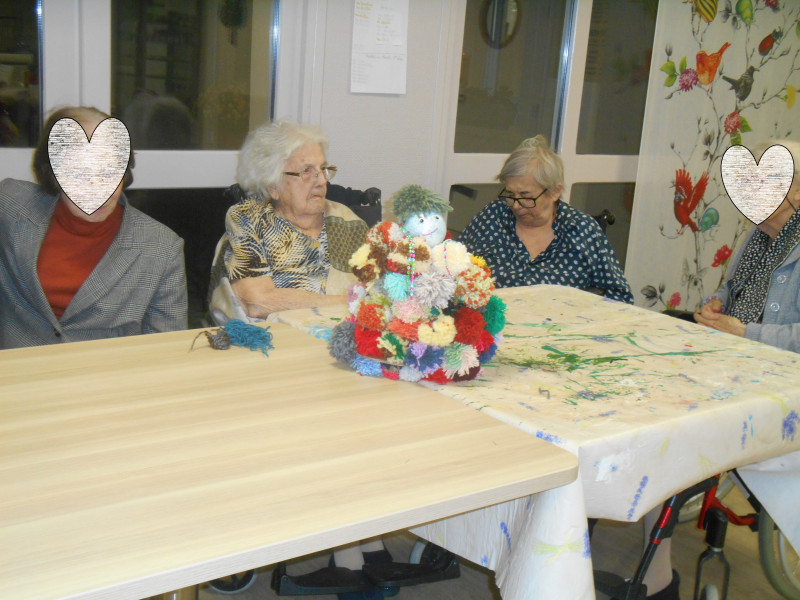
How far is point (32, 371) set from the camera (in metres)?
1.42

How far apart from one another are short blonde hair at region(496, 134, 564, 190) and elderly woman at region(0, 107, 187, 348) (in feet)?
3.95

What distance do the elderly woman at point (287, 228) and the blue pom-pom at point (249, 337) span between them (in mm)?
631

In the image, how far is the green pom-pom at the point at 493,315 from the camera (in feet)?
4.97

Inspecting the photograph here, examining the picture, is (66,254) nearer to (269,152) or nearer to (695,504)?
(269,152)

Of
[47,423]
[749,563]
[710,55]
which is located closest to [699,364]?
[749,563]

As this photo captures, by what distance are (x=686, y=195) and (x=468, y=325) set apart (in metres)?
3.18

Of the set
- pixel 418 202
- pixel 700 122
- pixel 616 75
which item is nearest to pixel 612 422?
pixel 418 202

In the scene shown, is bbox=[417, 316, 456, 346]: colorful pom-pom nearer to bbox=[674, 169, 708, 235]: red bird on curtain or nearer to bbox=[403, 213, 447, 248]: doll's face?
bbox=[403, 213, 447, 248]: doll's face

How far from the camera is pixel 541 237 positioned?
2.79 meters

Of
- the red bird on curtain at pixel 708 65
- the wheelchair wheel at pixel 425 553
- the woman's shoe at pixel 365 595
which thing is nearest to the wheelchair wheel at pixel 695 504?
the wheelchair wheel at pixel 425 553

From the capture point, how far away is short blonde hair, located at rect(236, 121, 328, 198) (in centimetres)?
247

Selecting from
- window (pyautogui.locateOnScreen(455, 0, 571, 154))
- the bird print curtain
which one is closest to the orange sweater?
window (pyautogui.locateOnScreen(455, 0, 571, 154))
